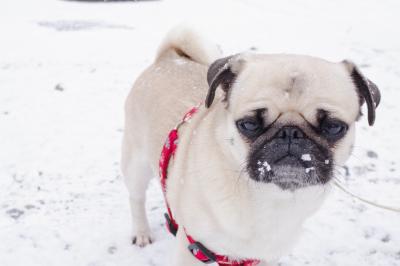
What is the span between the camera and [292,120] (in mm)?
2037

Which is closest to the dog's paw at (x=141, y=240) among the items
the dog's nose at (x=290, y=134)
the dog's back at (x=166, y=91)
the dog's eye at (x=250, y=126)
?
the dog's back at (x=166, y=91)

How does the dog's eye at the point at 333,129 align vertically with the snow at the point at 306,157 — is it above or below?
above

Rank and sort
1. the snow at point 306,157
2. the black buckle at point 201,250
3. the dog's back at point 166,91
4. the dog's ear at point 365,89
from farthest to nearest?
the dog's back at point 166,91 < the black buckle at point 201,250 < the dog's ear at point 365,89 < the snow at point 306,157

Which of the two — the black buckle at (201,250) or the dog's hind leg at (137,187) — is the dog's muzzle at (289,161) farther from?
the dog's hind leg at (137,187)

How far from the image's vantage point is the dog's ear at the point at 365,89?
7.26 feet

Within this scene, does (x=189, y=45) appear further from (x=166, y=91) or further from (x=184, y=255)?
(x=184, y=255)

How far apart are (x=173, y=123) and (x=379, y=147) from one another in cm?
266

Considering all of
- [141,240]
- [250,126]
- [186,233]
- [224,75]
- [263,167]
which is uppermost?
[224,75]

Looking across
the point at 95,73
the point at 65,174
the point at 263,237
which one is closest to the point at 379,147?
the point at 263,237

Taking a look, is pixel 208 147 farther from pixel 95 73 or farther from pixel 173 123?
pixel 95 73

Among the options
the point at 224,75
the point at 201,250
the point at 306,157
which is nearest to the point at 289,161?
the point at 306,157

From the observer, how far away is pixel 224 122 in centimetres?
222

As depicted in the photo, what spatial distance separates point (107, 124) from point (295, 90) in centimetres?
330

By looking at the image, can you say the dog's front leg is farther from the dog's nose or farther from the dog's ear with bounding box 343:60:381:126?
the dog's ear with bounding box 343:60:381:126
